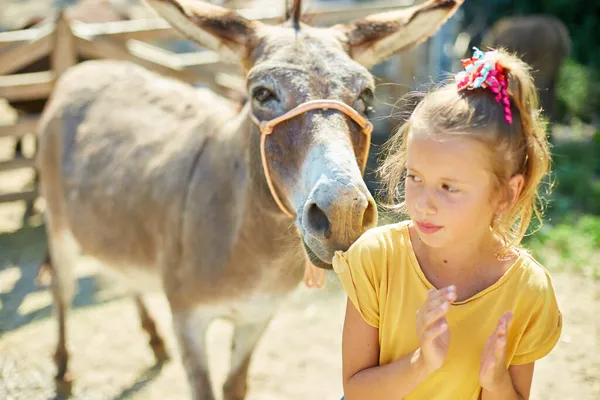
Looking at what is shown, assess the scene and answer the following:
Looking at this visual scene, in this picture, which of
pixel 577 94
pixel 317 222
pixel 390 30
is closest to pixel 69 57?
pixel 390 30

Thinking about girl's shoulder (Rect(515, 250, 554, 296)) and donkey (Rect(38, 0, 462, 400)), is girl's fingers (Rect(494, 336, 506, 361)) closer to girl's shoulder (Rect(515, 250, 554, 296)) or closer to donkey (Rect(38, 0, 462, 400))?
girl's shoulder (Rect(515, 250, 554, 296))

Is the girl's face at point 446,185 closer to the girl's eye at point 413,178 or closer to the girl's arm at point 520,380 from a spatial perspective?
the girl's eye at point 413,178

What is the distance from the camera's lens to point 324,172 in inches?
68.5

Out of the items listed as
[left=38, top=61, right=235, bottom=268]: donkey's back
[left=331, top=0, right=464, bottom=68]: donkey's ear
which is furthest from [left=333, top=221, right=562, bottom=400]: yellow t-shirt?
[left=38, top=61, right=235, bottom=268]: donkey's back

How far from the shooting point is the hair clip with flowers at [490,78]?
4.47ft

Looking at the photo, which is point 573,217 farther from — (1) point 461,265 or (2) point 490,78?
(2) point 490,78

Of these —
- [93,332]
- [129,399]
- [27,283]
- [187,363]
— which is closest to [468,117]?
[187,363]

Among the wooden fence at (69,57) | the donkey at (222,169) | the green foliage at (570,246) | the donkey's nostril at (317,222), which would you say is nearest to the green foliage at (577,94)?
the green foliage at (570,246)

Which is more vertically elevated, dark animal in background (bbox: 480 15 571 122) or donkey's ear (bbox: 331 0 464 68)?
donkey's ear (bbox: 331 0 464 68)

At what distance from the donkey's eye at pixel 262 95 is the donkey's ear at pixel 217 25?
321 millimetres

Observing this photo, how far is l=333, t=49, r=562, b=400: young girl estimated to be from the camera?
135 centimetres

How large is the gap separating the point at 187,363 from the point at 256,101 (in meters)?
1.18

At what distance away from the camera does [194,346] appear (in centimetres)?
253

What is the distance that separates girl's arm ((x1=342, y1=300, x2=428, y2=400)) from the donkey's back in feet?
4.22
